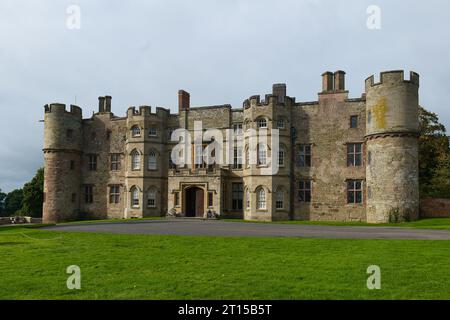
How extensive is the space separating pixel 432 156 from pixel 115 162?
33627 millimetres

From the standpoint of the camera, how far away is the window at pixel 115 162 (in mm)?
45938

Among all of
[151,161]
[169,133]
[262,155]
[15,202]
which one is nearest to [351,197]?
[262,155]

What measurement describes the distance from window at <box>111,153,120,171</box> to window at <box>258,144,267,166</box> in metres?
16.6

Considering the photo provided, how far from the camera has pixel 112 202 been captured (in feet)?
151

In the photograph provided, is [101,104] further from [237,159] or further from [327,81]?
[327,81]

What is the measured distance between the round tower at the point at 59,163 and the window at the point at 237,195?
18374mm

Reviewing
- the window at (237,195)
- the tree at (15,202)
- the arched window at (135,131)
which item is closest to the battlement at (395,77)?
the window at (237,195)

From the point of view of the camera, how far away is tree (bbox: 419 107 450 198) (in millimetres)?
39006

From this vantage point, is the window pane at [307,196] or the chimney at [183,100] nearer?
the window pane at [307,196]

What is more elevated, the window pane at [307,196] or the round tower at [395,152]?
the round tower at [395,152]

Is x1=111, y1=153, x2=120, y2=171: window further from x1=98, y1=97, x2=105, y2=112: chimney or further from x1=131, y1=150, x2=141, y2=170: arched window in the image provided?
x1=98, y1=97, x2=105, y2=112: chimney

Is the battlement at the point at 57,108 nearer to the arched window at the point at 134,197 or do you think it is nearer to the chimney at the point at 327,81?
the arched window at the point at 134,197

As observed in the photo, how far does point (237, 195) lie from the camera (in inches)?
1601

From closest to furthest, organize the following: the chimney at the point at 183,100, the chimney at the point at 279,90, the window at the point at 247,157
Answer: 1. the window at the point at 247,157
2. the chimney at the point at 279,90
3. the chimney at the point at 183,100
